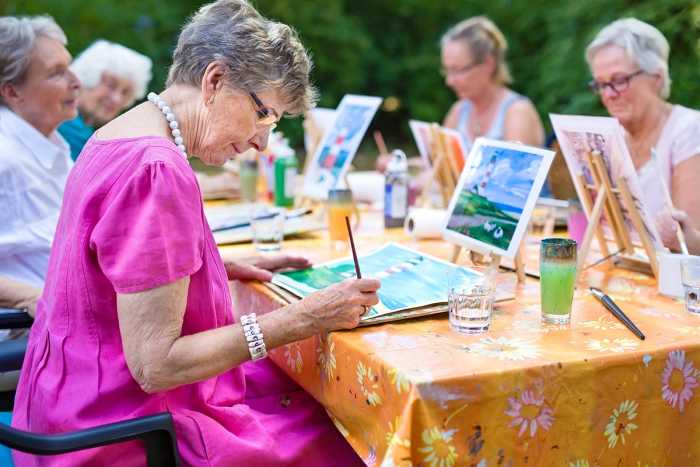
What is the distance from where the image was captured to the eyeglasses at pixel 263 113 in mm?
1659

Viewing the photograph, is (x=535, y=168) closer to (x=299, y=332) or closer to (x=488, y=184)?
(x=488, y=184)

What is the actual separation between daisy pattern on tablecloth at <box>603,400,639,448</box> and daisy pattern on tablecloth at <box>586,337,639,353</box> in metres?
0.10

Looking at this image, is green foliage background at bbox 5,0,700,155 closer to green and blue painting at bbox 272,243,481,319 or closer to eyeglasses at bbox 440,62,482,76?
eyeglasses at bbox 440,62,482,76

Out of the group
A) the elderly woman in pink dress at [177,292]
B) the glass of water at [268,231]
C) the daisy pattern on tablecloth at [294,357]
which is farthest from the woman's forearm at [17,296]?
the daisy pattern on tablecloth at [294,357]

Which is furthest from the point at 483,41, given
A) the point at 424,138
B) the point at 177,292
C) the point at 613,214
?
the point at 177,292

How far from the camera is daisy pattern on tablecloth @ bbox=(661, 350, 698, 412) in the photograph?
150 cm

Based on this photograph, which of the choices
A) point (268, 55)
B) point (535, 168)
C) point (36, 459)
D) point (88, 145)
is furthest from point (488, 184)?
point (36, 459)

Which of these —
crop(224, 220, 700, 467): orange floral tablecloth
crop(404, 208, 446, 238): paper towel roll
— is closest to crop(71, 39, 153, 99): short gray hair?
crop(404, 208, 446, 238): paper towel roll

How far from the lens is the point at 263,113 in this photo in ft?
5.54

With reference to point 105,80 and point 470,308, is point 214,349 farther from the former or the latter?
point 105,80

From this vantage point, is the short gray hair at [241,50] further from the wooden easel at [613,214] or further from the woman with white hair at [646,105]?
the woman with white hair at [646,105]

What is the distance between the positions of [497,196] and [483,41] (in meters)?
2.50

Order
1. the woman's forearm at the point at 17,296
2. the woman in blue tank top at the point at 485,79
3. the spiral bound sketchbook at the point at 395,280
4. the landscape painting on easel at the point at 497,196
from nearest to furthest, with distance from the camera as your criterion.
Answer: the spiral bound sketchbook at the point at 395,280
the landscape painting on easel at the point at 497,196
the woman's forearm at the point at 17,296
the woman in blue tank top at the point at 485,79

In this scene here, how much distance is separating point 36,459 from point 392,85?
909cm
